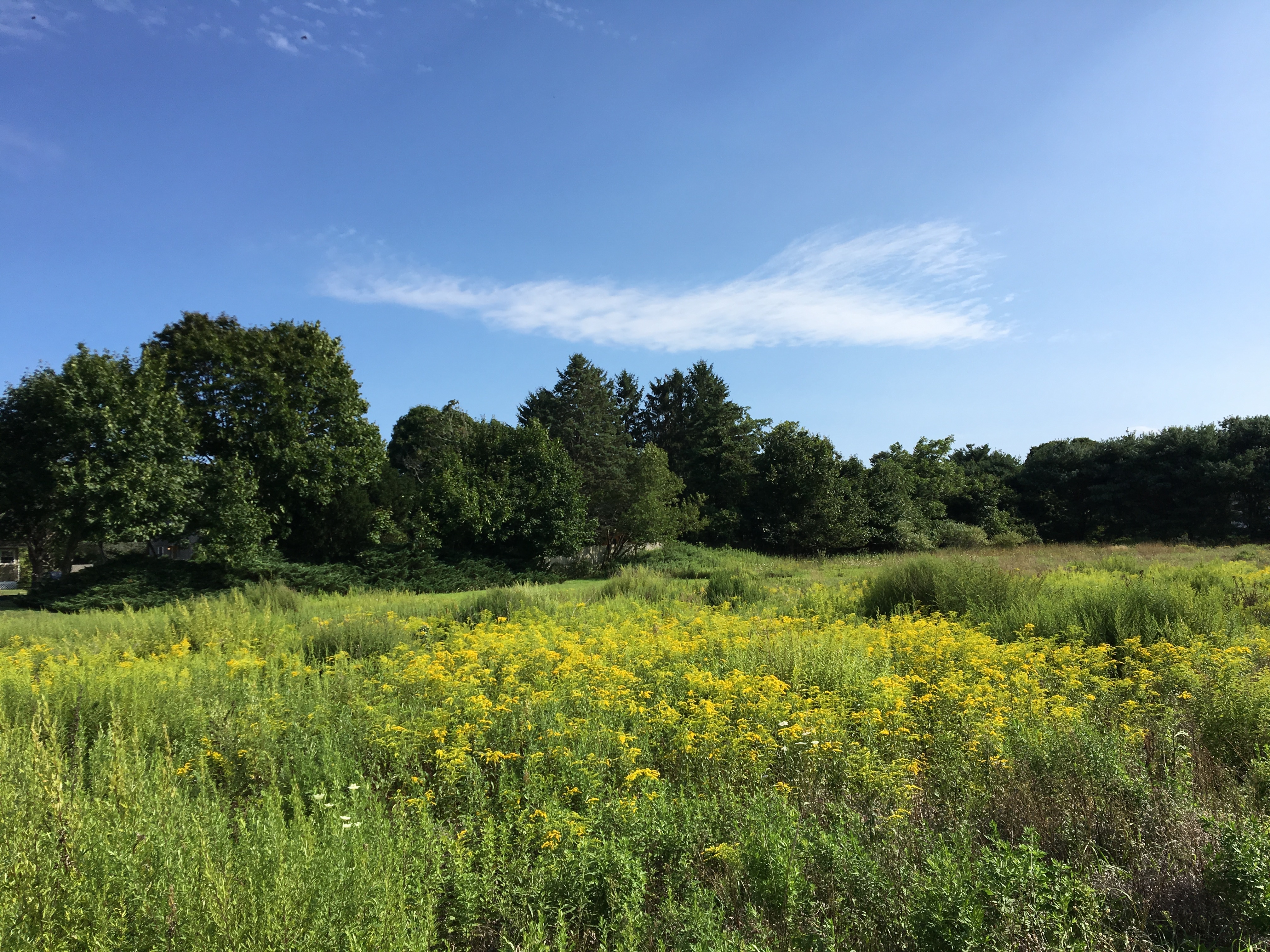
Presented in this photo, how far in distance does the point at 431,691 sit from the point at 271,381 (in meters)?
16.6

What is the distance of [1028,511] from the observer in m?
37.2

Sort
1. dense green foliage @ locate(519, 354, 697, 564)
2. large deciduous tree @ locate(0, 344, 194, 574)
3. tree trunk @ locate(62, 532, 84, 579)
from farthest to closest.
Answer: dense green foliage @ locate(519, 354, 697, 564) → tree trunk @ locate(62, 532, 84, 579) → large deciduous tree @ locate(0, 344, 194, 574)

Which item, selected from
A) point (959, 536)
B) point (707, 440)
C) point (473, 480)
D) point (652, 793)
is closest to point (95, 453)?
point (473, 480)

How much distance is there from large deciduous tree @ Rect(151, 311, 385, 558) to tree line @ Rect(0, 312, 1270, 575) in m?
0.05

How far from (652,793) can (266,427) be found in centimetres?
1889

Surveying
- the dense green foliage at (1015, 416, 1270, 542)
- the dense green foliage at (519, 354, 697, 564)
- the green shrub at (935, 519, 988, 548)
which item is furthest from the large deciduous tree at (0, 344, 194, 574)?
the dense green foliage at (1015, 416, 1270, 542)

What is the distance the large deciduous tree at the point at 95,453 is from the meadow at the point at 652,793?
9752mm

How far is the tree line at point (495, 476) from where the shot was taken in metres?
16.1

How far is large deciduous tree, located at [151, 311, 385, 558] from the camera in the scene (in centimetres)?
1769

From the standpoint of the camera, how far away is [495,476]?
23.9 meters

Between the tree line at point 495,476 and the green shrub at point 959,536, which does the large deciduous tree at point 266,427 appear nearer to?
the tree line at point 495,476

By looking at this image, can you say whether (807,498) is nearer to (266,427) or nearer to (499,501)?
(499,501)

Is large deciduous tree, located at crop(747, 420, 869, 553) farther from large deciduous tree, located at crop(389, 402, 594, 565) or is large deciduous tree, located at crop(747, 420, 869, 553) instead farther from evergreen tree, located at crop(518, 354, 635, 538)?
large deciduous tree, located at crop(389, 402, 594, 565)

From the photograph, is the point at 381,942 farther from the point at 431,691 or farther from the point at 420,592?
the point at 420,592
